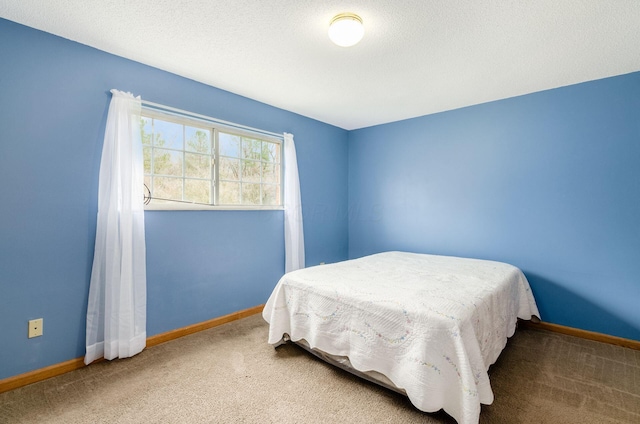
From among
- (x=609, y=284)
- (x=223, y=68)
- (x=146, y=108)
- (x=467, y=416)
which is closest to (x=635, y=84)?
(x=609, y=284)

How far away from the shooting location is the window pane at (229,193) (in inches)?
116

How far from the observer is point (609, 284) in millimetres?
2521

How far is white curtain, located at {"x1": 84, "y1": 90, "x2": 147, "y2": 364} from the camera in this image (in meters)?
2.10

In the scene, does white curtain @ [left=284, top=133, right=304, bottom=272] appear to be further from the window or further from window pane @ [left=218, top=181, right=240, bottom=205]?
window pane @ [left=218, top=181, right=240, bottom=205]

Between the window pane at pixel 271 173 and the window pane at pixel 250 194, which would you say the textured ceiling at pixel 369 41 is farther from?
the window pane at pixel 250 194

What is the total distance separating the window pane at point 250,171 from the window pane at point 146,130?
92 cm

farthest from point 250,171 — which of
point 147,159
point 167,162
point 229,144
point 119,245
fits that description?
point 119,245

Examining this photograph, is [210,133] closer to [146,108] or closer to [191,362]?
[146,108]

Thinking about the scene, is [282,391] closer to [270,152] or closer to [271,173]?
[271,173]

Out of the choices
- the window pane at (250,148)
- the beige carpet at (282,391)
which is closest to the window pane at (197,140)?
the window pane at (250,148)

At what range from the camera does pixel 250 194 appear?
3.22m

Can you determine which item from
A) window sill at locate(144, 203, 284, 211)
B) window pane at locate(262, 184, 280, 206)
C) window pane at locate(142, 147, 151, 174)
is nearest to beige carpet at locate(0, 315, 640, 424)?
window sill at locate(144, 203, 284, 211)

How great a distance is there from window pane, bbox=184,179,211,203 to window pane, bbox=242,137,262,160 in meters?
0.56

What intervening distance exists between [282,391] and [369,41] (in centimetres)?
238
